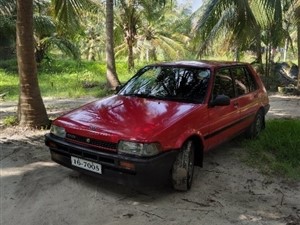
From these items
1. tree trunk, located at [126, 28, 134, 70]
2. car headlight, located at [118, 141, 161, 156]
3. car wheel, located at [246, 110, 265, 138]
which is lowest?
car wheel, located at [246, 110, 265, 138]

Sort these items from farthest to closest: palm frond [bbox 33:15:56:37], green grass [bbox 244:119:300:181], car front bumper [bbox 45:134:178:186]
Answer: palm frond [bbox 33:15:56:37] < green grass [bbox 244:119:300:181] < car front bumper [bbox 45:134:178:186]

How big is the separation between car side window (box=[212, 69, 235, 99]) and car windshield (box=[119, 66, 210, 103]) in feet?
0.62

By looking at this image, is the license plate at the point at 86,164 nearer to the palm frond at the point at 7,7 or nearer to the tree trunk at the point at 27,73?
the tree trunk at the point at 27,73

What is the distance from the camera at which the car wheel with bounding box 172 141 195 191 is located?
4.58 meters

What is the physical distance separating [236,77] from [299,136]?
1.96 meters

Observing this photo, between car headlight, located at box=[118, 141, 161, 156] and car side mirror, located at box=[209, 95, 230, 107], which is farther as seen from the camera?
car side mirror, located at box=[209, 95, 230, 107]

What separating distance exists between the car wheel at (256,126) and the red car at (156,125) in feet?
2.22

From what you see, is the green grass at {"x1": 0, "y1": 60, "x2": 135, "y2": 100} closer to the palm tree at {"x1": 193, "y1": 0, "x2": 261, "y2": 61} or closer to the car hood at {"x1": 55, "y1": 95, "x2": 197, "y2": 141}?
the palm tree at {"x1": 193, "y1": 0, "x2": 261, "y2": 61}

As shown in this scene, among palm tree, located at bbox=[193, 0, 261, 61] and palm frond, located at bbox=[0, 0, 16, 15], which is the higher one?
palm frond, located at bbox=[0, 0, 16, 15]

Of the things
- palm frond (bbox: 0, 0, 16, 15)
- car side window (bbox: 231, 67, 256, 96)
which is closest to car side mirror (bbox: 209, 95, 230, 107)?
car side window (bbox: 231, 67, 256, 96)

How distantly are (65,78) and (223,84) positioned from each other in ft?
45.6

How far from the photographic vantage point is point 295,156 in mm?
6312

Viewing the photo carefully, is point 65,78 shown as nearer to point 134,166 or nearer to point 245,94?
point 245,94

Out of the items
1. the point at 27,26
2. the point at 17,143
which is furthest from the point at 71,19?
the point at 17,143
